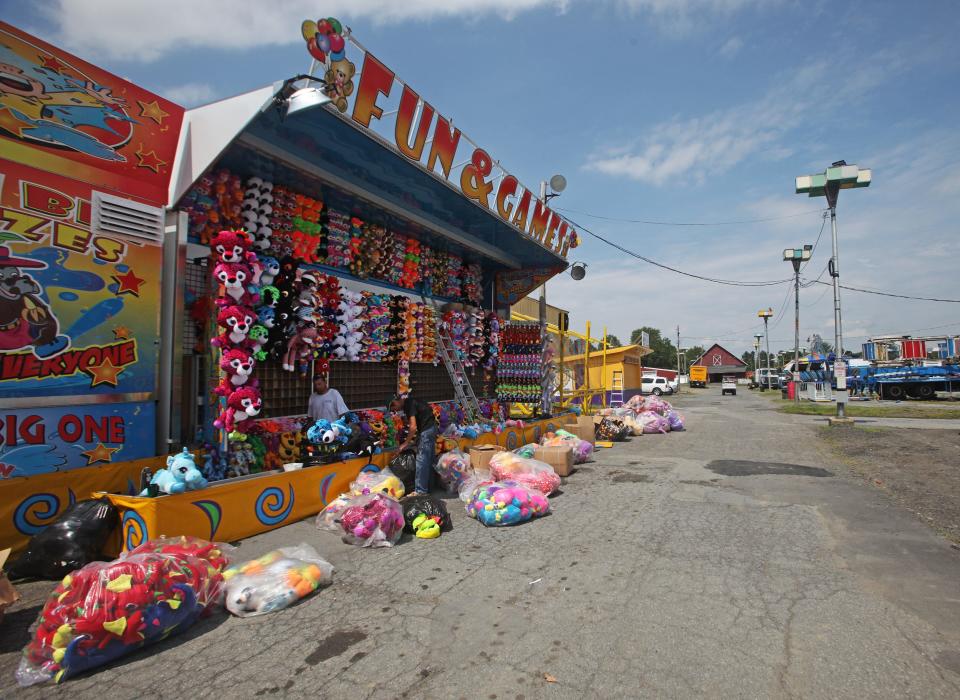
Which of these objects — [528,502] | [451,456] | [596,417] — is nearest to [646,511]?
[528,502]

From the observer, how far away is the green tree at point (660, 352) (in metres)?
95.3

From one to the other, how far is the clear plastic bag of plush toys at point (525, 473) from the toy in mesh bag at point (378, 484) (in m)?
1.45

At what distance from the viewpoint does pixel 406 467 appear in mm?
7219

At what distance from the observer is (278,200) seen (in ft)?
24.7

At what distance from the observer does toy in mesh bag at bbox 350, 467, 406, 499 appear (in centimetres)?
646

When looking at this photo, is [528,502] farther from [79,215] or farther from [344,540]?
[79,215]

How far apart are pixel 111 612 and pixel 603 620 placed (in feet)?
10.0

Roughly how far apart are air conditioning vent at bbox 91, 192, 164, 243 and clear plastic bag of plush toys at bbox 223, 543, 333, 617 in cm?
366

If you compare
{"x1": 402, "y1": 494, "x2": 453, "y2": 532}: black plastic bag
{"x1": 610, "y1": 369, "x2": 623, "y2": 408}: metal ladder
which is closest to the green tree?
{"x1": 610, "y1": 369, "x2": 623, "y2": 408}: metal ladder

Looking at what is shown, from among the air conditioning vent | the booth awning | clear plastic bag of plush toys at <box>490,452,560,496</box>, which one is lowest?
clear plastic bag of plush toys at <box>490,452,560,496</box>

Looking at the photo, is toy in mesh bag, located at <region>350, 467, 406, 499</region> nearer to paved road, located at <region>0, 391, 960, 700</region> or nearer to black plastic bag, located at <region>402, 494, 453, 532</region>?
black plastic bag, located at <region>402, 494, 453, 532</region>

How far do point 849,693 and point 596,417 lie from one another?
12.0 meters

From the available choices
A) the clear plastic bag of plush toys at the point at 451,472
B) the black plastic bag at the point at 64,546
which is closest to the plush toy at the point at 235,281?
the black plastic bag at the point at 64,546

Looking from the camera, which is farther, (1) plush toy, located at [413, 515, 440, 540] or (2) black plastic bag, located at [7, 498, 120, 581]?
(1) plush toy, located at [413, 515, 440, 540]
